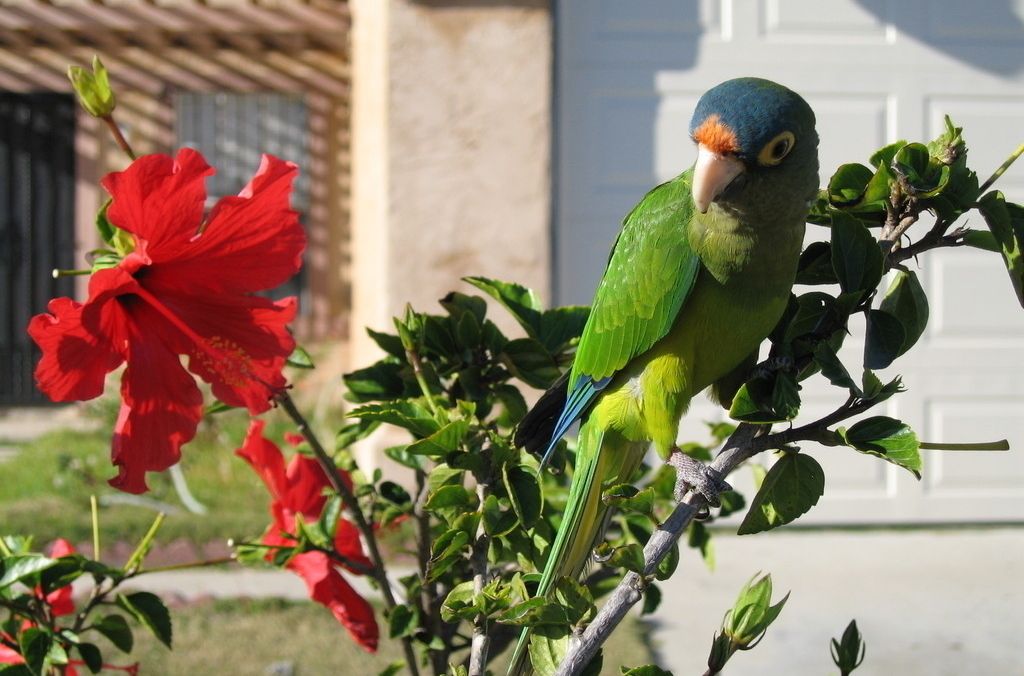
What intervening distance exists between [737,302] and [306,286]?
723 centimetres

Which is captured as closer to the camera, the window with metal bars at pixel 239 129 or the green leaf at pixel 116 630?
the green leaf at pixel 116 630

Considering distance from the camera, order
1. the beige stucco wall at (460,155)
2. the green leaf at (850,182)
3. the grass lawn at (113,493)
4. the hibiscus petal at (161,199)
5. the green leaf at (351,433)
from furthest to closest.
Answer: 1. the grass lawn at (113,493)
2. the beige stucco wall at (460,155)
3. the green leaf at (351,433)
4. the green leaf at (850,182)
5. the hibiscus petal at (161,199)

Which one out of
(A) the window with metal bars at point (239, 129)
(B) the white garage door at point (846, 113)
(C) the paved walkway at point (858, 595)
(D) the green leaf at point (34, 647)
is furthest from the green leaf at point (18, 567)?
(A) the window with metal bars at point (239, 129)

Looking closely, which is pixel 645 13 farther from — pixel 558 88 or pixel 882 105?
pixel 882 105

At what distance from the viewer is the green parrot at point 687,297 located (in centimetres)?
104

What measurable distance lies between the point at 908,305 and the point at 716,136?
0.25 metres

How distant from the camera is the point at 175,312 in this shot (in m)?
0.91

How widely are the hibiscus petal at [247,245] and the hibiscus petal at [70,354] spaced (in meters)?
0.07

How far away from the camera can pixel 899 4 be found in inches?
165

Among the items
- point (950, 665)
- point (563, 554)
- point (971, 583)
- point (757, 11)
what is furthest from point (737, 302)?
point (757, 11)

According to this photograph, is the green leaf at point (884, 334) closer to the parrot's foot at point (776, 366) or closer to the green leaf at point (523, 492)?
the parrot's foot at point (776, 366)

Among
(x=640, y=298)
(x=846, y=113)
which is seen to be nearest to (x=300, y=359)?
(x=640, y=298)

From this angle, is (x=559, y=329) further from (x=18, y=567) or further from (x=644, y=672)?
(x=18, y=567)

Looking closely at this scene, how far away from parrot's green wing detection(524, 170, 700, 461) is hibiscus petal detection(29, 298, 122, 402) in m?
0.49
